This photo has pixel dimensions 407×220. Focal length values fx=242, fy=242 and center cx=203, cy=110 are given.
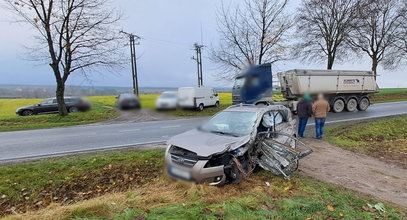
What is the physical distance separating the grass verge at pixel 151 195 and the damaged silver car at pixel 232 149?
0.85 ft

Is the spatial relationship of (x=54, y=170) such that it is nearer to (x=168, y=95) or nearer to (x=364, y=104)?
(x=168, y=95)

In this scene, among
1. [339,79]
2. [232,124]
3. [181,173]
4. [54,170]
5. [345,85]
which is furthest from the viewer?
[345,85]

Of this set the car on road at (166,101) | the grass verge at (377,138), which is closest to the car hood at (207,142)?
the car on road at (166,101)

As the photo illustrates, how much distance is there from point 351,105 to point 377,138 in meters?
8.72

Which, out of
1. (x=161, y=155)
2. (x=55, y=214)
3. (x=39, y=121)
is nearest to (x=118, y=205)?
(x=55, y=214)

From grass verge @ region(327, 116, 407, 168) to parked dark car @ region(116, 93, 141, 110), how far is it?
28.1 feet

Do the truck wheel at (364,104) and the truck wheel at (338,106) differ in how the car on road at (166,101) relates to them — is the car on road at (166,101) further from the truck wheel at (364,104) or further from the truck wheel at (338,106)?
the truck wheel at (364,104)

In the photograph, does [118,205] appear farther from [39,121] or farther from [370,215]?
[39,121]

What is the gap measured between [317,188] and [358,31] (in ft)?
97.3

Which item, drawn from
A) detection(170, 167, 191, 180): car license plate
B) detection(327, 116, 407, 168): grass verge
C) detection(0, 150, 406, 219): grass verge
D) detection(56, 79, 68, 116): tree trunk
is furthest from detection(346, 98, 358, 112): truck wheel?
detection(56, 79, 68, 116): tree trunk

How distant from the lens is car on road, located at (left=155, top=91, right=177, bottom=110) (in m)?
1.31

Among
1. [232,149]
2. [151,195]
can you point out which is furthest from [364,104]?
[151,195]

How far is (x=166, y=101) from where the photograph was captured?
1322mm

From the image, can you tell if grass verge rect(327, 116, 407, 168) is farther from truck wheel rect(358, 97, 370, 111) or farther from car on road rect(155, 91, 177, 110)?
car on road rect(155, 91, 177, 110)
